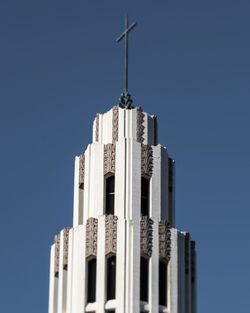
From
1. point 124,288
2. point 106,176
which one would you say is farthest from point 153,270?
→ point 106,176

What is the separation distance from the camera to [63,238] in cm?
6425

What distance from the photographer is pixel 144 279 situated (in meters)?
61.9

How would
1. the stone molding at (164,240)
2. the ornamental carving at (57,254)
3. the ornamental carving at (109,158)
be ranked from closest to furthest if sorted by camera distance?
the stone molding at (164,240), the ornamental carving at (57,254), the ornamental carving at (109,158)

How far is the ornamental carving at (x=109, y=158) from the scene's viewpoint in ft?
213

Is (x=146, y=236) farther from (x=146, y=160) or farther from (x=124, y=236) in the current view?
(x=146, y=160)

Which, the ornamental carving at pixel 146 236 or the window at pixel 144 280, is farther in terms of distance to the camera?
the ornamental carving at pixel 146 236

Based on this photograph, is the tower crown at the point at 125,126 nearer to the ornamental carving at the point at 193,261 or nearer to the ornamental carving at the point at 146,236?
the ornamental carving at the point at 146,236

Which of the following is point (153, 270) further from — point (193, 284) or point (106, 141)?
point (106, 141)

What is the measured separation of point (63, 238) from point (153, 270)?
559 cm

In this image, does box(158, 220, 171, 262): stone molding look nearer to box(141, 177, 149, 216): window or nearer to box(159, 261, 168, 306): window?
box(159, 261, 168, 306): window

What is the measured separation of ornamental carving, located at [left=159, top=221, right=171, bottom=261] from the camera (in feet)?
205

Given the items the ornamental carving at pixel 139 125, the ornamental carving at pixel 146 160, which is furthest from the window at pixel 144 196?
the ornamental carving at pixel 139 125

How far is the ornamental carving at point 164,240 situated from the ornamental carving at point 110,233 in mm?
2500

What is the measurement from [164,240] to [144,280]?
2508 mm
